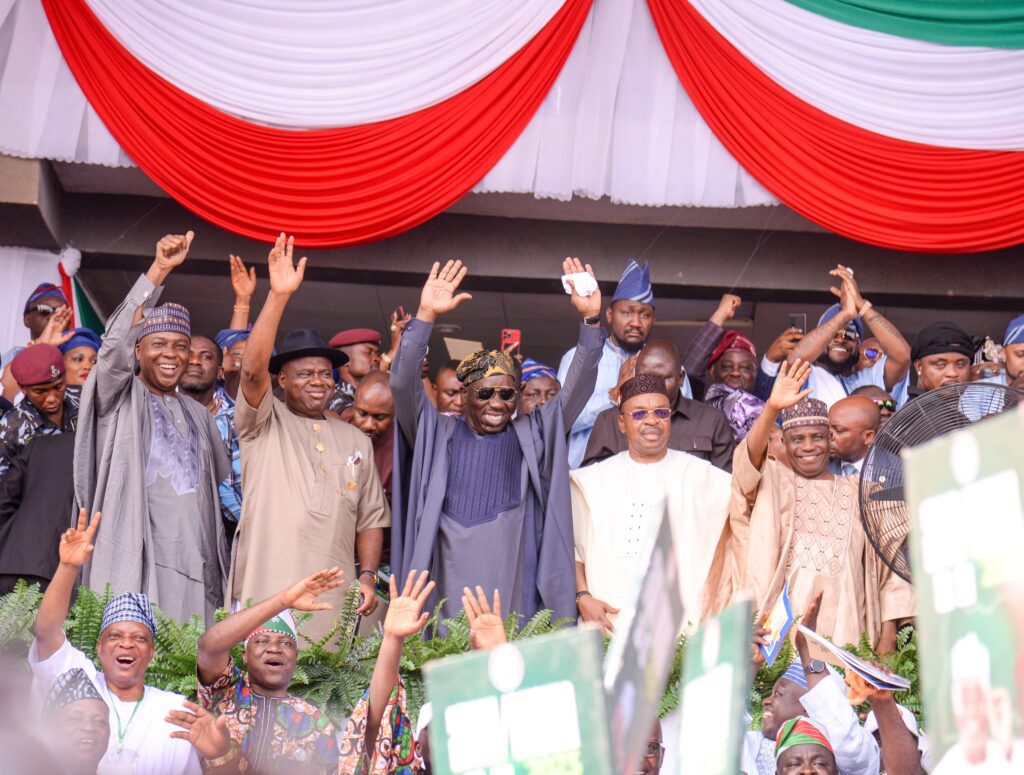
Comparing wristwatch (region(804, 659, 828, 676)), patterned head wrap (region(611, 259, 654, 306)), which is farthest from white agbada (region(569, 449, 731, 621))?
patterned head wrap (region(611, 259, 654, 306))

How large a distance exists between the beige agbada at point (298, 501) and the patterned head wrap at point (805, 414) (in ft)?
5.66

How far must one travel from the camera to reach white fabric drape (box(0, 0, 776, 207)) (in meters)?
7.39

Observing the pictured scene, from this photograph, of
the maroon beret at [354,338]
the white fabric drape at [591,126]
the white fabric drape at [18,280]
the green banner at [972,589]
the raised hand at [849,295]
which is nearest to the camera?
the green banner at [972,589]

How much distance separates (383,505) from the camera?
6.12 m

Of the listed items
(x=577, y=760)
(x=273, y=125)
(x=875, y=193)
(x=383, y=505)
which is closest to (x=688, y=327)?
(x=875, y=193)

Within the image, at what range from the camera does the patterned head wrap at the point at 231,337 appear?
23.3 feet

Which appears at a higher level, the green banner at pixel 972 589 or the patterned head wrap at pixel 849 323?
the patterned head wrap at pixel 849 323

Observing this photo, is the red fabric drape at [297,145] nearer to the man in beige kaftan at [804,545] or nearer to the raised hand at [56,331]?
the raised hand at [56,331]

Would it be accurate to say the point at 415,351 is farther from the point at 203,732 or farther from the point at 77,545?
the point at 203,732

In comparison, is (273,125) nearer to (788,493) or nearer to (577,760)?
(788,493)

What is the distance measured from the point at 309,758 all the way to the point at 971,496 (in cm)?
315

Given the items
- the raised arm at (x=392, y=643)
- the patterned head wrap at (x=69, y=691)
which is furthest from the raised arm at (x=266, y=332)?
the raised arm at (x=392, y=643)

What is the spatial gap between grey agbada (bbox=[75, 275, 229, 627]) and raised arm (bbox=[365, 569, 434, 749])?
5.74 ft

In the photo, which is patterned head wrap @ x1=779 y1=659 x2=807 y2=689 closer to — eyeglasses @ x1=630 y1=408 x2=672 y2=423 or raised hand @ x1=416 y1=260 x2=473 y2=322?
eyeglasses @ x1=630 y1=408 x2=672 y2=423
